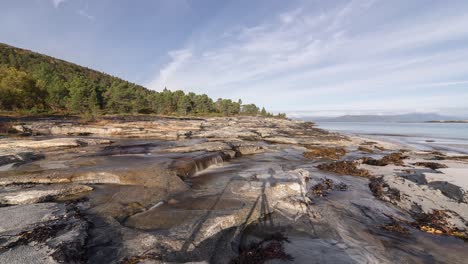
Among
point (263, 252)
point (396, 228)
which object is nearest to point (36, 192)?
point (263, 252)

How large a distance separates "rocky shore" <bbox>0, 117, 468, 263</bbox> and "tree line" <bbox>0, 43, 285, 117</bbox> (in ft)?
221

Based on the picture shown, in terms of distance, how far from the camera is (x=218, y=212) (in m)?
9.81

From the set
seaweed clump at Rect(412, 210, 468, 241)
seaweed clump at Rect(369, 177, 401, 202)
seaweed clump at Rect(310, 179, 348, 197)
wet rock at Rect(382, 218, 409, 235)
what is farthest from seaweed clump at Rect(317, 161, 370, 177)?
wet rock at Rect(382, 218, 409, 235)

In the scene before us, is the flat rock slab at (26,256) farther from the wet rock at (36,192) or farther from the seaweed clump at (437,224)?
the seaweed clump at (437,224)

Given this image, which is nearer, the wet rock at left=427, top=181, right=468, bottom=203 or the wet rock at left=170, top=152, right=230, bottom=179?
the wet rock at left=427, top=181, right=468, bottom=203

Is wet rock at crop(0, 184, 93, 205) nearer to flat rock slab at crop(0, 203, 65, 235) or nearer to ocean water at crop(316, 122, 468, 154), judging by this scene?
flat rock slab at crop(0, 203, 65, 235)

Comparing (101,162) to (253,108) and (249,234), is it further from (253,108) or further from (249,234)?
(253,108)

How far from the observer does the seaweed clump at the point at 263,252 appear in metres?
7.16

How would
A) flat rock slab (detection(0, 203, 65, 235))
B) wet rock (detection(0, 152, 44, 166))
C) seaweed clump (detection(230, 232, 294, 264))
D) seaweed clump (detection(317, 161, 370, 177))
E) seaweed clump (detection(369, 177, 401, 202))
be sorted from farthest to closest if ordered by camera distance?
seaweed clump (detection(317, 161, 370, 177))
wet rock (detection(0, 152, 44, 166))
seaweed clump (detection(369, 177, 401, 202))
flat rock slab (detection(0, 203, 65, 235))
seaweed clump (detection(230, 232, 294, 264))

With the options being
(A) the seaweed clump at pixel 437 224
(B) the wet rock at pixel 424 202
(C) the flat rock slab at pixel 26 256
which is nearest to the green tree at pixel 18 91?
(C) the flat rock slab at pixel 26 256

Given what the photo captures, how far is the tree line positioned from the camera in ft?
227

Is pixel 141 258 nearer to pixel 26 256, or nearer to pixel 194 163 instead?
pixel 26 256

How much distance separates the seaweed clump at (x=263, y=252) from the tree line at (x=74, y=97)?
82676 mm

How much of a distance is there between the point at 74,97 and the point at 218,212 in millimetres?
90187
